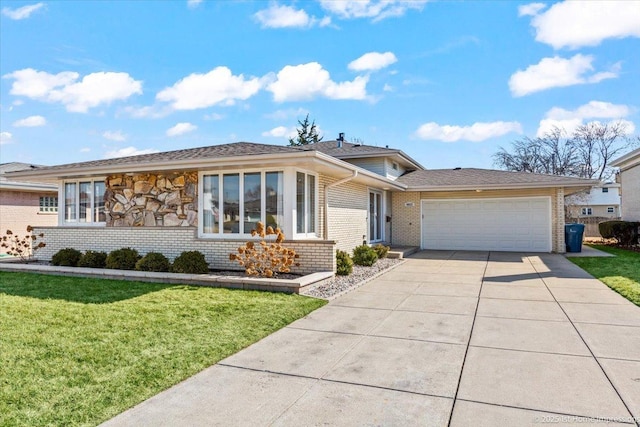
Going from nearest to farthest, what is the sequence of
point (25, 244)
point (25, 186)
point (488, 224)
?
point (25, 244) → point (25, 186) → point (488, 224)

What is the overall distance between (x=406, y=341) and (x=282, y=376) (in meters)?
1.71

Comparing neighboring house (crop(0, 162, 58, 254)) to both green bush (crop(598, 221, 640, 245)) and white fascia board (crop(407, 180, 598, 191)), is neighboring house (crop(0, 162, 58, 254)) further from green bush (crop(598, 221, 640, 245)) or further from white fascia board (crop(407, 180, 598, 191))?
green bush (crop(598, 221, 640, 245))

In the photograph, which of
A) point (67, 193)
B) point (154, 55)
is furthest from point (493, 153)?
point (67, 193)

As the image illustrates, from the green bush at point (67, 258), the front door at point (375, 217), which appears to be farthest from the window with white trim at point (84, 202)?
the front door at point (375, 217)

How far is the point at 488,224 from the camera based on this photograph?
15.7 m

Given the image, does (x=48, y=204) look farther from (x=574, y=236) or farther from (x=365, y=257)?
(x=574, y=236)

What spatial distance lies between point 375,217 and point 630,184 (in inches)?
494

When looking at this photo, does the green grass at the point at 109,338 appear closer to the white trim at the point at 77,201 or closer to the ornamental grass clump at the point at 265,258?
the ornamental grass clump at the point at 265,258

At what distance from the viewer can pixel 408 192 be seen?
16484mm

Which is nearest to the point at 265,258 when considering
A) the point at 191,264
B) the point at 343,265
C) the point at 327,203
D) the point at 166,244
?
the point at 191,264

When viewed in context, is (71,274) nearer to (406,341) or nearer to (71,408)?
(71,408)

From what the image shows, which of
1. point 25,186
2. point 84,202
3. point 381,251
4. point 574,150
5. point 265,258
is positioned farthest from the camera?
point 574,150

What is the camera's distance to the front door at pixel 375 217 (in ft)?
47.6

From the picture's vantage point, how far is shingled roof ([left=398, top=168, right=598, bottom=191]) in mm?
13947
